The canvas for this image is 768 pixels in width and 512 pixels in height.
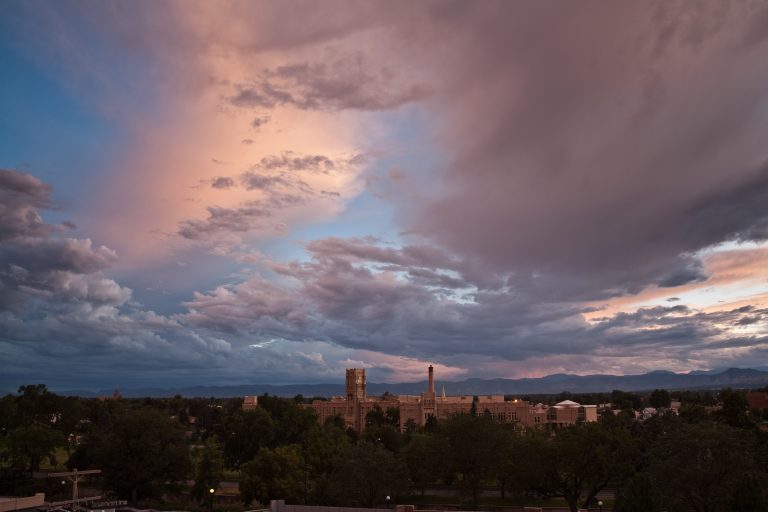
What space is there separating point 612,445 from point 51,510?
4461cm

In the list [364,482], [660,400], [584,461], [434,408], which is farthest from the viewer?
[660,400]

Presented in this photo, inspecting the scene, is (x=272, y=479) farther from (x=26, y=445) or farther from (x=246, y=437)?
(x=26, y=445)

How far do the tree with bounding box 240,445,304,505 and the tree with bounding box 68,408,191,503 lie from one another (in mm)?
7980

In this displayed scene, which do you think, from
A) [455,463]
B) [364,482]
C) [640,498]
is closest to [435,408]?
[455,463]

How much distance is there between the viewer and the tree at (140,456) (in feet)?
196

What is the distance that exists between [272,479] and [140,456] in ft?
43.3

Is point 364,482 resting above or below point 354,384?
below

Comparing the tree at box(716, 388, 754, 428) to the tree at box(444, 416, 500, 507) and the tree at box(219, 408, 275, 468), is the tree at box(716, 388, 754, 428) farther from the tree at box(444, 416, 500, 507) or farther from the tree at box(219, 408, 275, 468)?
the tree at box(219, 408, 275, 468)

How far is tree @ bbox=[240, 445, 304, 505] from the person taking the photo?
54.7m

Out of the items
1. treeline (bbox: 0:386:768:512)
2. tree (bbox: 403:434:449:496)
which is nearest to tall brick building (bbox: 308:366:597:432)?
tree (bbox: 403:434:449:496)

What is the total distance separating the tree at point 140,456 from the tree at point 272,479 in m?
7.98

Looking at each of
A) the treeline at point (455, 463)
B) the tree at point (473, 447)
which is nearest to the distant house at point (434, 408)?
the treeline at point (455, 463)

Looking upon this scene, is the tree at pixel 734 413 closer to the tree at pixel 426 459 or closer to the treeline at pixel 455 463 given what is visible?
the treeline at pixel 455 463

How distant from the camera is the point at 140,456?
→ 6003 cm
